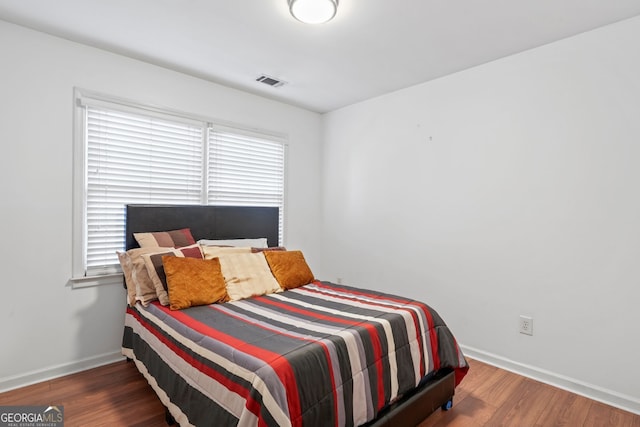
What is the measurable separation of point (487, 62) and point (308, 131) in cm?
217

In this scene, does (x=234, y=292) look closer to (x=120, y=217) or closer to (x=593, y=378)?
(x=120, y=217)

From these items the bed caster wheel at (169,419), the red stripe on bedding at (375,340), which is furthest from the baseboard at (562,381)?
the bed caster wheel at (169,419)

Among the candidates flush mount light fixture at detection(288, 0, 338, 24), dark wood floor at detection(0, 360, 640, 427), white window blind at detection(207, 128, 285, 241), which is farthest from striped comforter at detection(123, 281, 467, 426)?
flush mount light fixture at detection(288, 0, 338, 24)

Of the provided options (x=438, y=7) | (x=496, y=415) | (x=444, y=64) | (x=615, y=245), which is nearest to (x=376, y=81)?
(x=444, y=64)

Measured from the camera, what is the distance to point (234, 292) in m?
2.54

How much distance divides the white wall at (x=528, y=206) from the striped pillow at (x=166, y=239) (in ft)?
6.51

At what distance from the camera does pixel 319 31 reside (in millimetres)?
2439

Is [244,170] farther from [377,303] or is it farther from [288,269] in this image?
[377,303]

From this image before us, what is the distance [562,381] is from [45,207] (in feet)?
13.2

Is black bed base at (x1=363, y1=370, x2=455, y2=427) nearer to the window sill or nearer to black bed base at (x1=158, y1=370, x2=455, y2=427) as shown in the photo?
black bed base at (x1=158, y1=370, x2=455, y2=427)

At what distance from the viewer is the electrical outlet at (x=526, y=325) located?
8.83 feet

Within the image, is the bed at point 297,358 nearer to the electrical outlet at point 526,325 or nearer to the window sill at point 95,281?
the window sill at point 95,281

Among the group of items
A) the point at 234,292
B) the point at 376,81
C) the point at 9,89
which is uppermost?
the point at 376,81

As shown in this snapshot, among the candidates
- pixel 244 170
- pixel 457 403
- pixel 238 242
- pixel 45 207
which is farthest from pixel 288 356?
pixel 244 170
